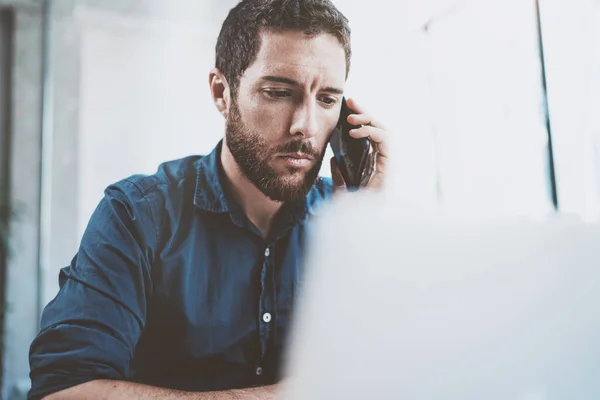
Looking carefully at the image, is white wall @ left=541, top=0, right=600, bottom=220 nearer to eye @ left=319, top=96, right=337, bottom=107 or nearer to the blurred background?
the blurred background

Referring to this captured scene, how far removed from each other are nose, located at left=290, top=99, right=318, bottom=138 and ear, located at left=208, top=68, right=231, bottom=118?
0.14 m

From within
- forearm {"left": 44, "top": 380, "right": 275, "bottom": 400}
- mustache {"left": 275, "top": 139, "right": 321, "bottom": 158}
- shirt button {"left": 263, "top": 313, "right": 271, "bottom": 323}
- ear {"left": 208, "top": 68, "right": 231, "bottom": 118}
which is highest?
ear {"left": 208, "top": 68, "right": 231, "bottom": 118}

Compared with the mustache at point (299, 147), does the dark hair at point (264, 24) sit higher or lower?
higher

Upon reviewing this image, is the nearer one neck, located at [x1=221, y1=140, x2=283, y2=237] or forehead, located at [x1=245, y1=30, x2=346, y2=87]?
forehead, located at [x1=245, y1=30, x2=346, y2=87]

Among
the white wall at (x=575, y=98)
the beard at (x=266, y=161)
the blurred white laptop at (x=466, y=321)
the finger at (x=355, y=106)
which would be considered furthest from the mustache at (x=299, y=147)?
the white wall at (x=575, y=98)

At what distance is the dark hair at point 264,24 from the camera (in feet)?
2.83

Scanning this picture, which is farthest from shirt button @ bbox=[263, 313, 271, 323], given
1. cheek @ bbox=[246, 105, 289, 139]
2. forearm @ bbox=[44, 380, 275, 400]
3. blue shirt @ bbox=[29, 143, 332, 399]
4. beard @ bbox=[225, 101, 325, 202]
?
cheek @ bbox=[246, 105, 289, 139]

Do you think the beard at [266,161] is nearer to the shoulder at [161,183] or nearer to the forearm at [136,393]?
the shoulder at [161,183]

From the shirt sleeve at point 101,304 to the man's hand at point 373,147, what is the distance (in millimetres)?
367

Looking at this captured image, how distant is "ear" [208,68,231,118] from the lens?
0.93m

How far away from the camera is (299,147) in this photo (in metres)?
0.90

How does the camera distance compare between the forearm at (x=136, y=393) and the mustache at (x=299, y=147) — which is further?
the mustache at (x=299, y=147)

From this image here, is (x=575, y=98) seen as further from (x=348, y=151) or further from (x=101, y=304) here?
(x=101, y=304)

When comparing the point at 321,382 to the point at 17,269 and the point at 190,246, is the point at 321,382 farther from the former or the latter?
the point at 17,269
